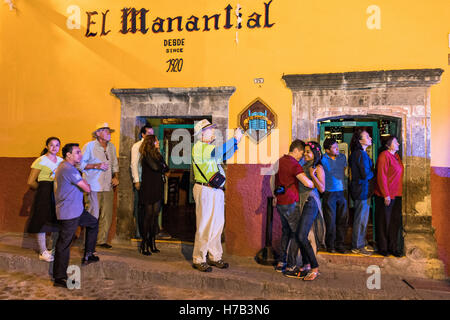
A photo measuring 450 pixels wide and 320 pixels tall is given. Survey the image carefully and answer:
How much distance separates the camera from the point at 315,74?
5.11 meters

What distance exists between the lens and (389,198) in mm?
4707

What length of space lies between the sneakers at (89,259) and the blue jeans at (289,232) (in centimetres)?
255

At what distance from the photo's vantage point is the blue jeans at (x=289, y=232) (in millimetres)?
4266

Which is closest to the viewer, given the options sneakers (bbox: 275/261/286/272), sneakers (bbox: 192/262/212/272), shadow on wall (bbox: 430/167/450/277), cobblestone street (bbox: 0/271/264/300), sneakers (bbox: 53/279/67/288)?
cobblestone street (bbox: 0/271/264/300)

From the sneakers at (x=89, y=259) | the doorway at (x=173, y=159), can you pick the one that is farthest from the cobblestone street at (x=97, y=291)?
the doorway at (x=173, y=159)

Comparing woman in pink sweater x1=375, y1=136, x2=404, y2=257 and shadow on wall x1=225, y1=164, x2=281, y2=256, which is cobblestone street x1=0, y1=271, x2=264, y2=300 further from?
woman in pink sweater x1=375, y1=136, x2=404, y2=257

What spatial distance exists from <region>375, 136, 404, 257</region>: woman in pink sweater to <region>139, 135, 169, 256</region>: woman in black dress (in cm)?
318

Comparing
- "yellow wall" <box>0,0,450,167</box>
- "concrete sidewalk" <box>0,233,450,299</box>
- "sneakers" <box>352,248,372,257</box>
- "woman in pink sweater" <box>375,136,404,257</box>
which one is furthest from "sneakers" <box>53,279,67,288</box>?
"woman in pink sweater" <box>375,136,404,257</box>

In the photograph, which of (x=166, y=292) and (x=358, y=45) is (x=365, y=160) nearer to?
(x=358, y=45)

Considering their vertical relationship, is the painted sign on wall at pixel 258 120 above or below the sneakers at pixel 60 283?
above

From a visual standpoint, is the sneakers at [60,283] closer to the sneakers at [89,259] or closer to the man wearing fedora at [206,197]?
the sneakers at [89,259]

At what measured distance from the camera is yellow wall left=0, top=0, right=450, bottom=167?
4.97 meters

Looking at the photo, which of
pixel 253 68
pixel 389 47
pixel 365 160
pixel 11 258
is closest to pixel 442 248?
pixel 365 160
